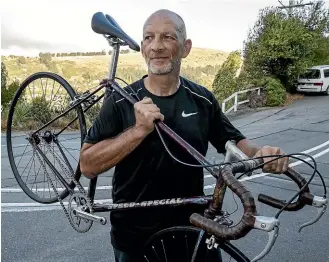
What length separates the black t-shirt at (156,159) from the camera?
5.81ft

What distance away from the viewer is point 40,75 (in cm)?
268

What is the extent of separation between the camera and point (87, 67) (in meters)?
6.19

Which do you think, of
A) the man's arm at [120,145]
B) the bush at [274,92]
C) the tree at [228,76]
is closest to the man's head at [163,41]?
the man's arm at [120,145]

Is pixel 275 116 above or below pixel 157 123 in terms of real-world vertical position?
below

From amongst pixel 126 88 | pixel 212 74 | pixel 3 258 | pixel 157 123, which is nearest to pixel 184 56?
pixel 126 88

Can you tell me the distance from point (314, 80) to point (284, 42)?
300cm

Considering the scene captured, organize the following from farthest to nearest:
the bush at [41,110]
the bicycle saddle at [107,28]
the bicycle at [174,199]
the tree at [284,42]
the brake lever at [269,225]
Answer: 1. the tree at [284,42]
2. the bush at [41,110]
3. the bicycle saddle at [107,28]
4. the bicycle at [174,199]
5. the brake lever at [269,225]

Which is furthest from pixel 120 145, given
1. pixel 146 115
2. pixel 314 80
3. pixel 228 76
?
pixel 314 80

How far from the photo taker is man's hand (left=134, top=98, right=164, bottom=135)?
1515mm

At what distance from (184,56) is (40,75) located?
1233 millimetres

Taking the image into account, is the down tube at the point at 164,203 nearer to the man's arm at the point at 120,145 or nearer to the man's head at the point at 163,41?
the man's arm at the point at 120,145

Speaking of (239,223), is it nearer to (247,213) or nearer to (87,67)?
(247,213)

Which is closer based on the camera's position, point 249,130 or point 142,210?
point 142,210

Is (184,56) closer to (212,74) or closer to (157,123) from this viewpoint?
(157,123)
